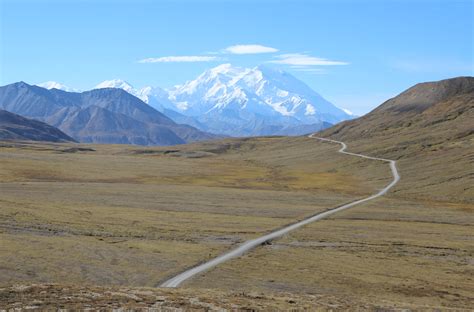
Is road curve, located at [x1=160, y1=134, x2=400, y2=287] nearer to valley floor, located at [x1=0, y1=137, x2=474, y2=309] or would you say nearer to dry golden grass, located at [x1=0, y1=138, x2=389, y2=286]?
valley floor, located at [x1=0, y1=137, x2=474, y2=309]

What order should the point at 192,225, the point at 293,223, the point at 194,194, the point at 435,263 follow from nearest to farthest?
1. the point at 435,263
2. the point at 192,225
3. the point at 293,223
4. the point at 194,194

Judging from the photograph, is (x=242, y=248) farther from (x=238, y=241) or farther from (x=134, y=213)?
(x=134, y=213)

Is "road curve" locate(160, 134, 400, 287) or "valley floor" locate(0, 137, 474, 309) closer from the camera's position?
"valley floor" locate(0, 137, 474, 309)

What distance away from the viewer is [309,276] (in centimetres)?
4500

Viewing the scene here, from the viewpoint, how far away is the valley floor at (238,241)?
4181cm

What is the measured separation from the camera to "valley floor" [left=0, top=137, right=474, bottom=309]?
41812 mm

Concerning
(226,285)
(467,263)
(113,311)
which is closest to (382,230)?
(467,263)

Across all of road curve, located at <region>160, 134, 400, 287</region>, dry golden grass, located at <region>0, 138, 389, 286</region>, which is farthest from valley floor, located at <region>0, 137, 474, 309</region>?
road curve, located at <region>160, 134, 400, 287</region>

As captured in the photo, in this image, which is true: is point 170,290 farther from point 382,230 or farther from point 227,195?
point 227,195

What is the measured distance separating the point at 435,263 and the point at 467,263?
11.2 ft

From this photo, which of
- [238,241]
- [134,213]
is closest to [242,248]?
[238,241]

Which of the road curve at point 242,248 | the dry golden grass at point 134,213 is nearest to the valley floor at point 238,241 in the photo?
the dry golden grass at point 134,213

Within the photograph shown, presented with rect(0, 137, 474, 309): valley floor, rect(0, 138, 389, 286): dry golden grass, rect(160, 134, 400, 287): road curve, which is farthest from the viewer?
Result: rect(0, 138, 389, 286): dry golden grass

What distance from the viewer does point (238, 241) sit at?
57969 millimetres
